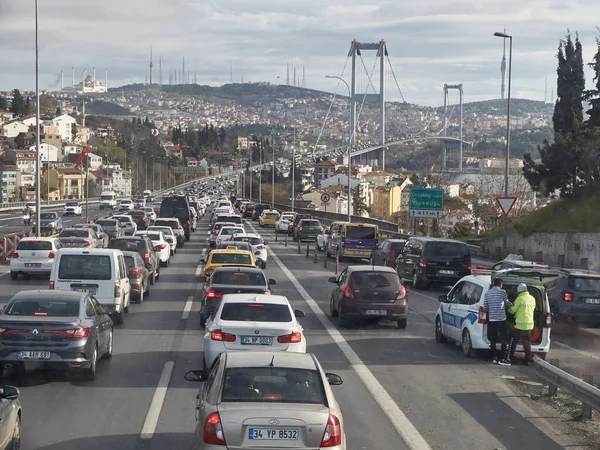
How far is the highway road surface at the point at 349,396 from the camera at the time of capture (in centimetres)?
1028

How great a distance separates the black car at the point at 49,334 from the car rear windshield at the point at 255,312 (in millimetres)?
1988

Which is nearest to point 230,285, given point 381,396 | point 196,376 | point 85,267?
point 85,267

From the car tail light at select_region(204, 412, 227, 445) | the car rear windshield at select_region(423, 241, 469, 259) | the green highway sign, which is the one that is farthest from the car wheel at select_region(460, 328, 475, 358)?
the green highway sign

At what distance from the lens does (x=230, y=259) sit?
24.7m

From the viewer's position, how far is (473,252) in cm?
5034

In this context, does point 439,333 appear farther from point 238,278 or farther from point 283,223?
point 283,223

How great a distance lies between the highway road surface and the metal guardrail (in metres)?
0.53

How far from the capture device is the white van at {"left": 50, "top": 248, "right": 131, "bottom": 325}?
19.4 meters

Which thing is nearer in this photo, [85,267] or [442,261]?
[85,267]

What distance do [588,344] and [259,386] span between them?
1314 cm

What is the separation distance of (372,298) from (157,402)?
8849 mm

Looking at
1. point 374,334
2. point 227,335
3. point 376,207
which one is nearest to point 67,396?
point 227,335

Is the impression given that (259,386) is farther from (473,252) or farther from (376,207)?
(376,207)

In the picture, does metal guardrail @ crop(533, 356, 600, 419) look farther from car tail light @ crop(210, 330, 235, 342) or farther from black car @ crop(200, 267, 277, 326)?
black car @ crop(200, 267, 277, 326)
